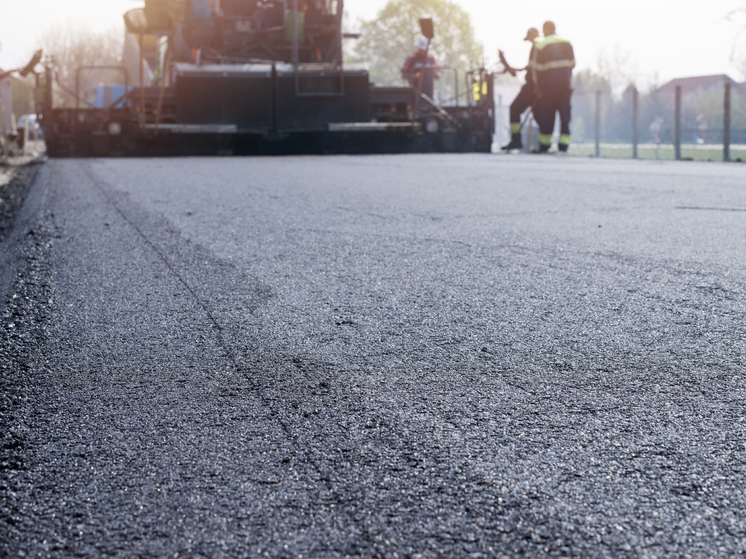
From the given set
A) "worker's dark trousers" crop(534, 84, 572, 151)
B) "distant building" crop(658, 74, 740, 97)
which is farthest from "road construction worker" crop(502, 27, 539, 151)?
"distant building" crop(658, 74, 740, 97)

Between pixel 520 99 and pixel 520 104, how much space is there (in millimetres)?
125

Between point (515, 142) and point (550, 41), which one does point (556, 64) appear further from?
point (515, 142)

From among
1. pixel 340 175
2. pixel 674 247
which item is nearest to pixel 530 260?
pixel 674 247

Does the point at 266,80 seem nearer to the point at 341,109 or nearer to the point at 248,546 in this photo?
the point at 341,109

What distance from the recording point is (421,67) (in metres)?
17.1

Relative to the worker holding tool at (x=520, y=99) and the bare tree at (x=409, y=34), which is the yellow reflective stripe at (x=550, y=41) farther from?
the bare tree at (x=409, y=34)

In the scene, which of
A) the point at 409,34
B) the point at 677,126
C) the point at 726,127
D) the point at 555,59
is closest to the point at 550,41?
the point at 555,59

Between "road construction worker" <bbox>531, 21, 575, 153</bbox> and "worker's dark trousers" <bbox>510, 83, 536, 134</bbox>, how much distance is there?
556 millimetres

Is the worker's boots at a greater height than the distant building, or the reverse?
the distant building

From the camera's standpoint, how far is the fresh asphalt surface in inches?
51.7

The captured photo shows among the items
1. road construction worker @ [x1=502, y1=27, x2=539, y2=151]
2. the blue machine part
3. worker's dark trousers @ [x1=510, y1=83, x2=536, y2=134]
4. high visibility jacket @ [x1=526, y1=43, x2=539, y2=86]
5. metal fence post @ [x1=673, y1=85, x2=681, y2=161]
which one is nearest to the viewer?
high visibility jacket @ [x1=526, y1=43, x2=539, y2=86]

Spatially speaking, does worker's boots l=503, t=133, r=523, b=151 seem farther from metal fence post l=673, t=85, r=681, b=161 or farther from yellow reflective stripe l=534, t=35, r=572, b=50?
metal fence post l=673, t=85, r=681, b=161

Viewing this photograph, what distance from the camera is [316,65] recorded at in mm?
14914

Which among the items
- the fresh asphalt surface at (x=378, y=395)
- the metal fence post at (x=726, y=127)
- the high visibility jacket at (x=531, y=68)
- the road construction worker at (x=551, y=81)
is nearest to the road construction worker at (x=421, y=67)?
the high visibility jacket at (x=531, y=68)
